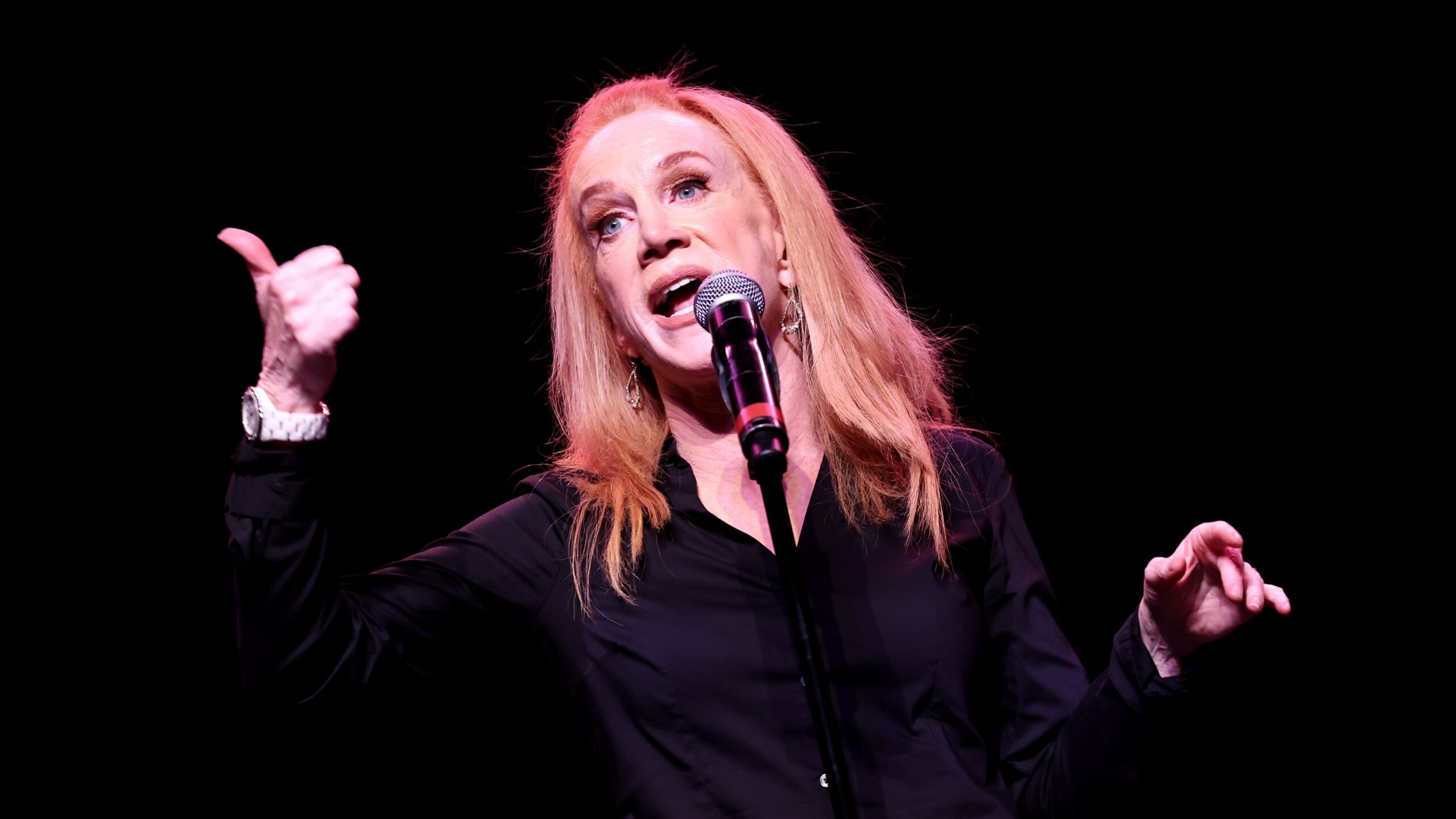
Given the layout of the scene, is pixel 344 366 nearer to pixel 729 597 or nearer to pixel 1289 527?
pixel 729 597

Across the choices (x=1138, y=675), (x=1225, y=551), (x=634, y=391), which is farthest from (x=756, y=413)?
(x=634, y=391)

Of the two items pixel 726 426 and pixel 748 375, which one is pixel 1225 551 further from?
A: pixel 726 426

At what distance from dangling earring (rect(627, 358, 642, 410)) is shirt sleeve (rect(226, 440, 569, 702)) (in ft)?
0.96

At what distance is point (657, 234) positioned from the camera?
2.11 m

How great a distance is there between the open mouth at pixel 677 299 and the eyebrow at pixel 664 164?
268 millimetres

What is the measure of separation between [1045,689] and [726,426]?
2.67 feet

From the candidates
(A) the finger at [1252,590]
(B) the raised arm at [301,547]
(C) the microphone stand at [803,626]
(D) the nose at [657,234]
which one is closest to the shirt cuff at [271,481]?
(B) the raised arm at [301,547]

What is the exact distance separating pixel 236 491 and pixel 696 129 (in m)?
1.25

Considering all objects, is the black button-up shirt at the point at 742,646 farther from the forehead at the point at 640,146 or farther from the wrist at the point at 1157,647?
the forehead at the point at 640,146

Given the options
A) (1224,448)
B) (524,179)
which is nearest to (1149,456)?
(1224,448)

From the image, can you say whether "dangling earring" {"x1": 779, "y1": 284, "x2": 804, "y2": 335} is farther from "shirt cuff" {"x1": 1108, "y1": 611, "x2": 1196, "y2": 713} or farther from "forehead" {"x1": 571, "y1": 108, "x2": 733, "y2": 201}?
"shirt cuff" {"x1": 1108, "y1": 611, "x2": 1196, "y2": 713}

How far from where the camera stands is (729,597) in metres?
1.95

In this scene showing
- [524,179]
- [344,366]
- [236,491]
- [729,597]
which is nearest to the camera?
[236,491]

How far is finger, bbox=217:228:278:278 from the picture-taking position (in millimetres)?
1506
